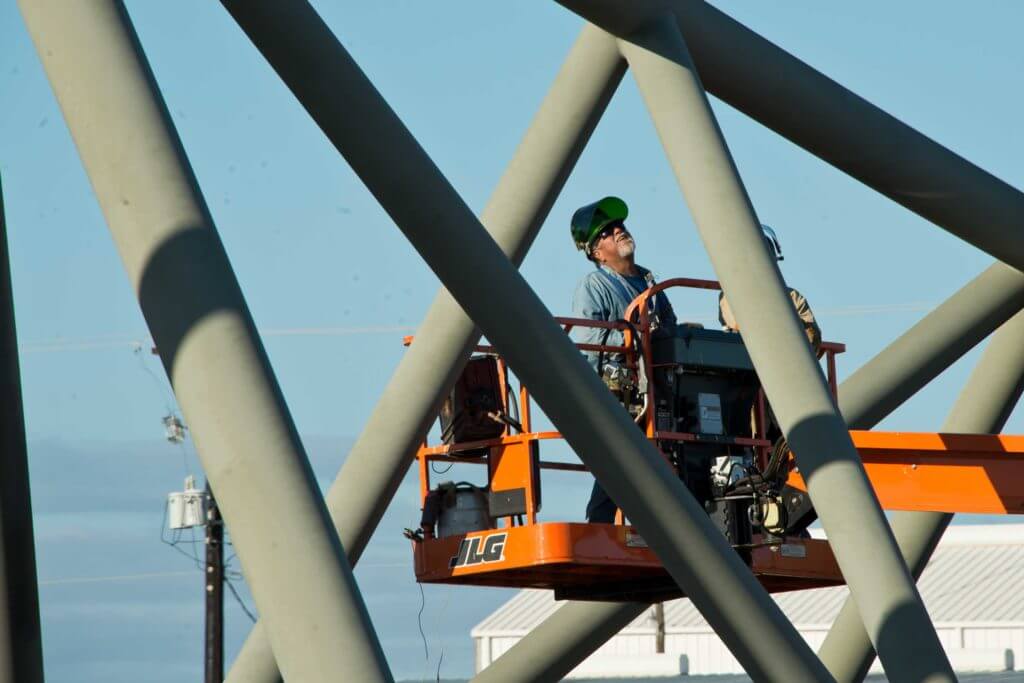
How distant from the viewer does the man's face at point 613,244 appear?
12.6 meters

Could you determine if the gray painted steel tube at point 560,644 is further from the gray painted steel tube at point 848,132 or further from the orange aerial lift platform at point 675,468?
the gray painted steel tube at point 848,132

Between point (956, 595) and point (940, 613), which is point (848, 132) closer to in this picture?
point (940, 613)

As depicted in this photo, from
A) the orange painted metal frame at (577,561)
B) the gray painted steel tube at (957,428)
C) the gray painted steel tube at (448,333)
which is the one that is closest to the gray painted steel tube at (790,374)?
the gray painted steel tube at (448,333)

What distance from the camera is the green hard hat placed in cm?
1259

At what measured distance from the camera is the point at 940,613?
62875mm

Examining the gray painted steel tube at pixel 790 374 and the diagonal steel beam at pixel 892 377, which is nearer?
the gray painted steel tube at pixel 790 374

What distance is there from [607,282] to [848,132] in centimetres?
197

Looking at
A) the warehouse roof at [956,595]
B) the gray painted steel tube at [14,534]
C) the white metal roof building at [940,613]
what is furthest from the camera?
the warehouse roof at [956,595]

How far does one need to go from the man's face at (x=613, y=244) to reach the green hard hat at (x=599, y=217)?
1.7 inches

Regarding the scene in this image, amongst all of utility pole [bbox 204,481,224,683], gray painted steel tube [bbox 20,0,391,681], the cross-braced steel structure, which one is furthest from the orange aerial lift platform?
utility pole [bbox 204,481,224,683]

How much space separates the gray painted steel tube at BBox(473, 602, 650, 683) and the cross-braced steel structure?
17 mm

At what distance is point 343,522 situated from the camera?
12.4m

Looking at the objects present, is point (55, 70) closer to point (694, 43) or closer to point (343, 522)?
point (694, 43)

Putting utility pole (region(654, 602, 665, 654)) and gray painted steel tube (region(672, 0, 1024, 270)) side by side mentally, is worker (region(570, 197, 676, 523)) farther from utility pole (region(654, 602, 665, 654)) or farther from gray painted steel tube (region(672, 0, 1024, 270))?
utility pole (region(654, 602, 665, 654))
